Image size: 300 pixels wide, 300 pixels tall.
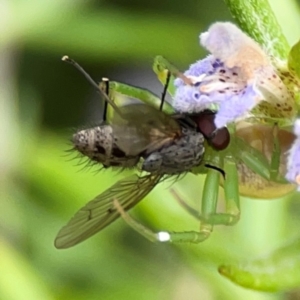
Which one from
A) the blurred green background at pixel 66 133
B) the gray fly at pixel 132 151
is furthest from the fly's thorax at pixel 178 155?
the blurred green background at pixel 66 133

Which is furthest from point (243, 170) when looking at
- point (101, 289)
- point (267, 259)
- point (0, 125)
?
point (0, 125)

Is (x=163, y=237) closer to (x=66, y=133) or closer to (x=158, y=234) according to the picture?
(x=158, y=234)

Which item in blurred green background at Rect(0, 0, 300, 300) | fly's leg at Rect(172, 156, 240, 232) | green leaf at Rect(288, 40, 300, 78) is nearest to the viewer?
green leaf at Rect(288, 40, 300, 78)

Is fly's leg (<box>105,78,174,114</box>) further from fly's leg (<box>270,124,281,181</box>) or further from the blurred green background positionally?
the blurred green background

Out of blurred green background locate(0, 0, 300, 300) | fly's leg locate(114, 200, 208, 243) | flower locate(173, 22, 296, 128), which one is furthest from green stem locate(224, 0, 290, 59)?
blurred green background locate(0, 0, 300, 300)

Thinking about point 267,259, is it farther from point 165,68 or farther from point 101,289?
point 101,289

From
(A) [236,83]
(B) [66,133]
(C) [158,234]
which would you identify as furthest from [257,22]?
(B) [66,133]

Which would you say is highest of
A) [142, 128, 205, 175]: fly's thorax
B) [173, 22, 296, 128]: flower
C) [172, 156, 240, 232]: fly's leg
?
[173, 22, 296, 128]: flower
